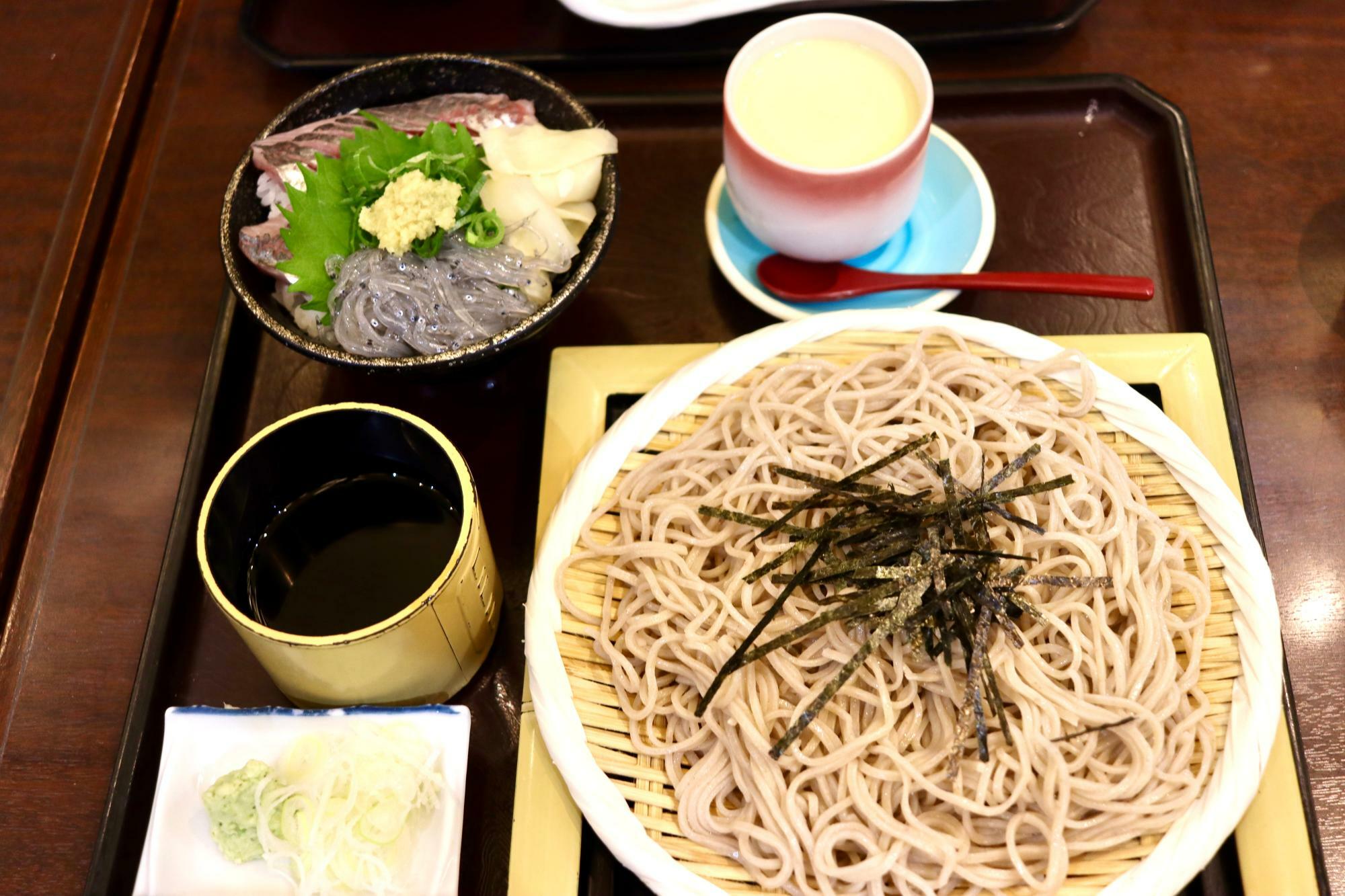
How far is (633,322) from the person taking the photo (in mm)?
2006

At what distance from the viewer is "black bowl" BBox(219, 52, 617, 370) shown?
65.6 inches

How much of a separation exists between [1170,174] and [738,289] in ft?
2.97

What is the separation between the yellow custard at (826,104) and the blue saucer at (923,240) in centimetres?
25

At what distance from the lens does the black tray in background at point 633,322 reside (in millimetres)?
1620

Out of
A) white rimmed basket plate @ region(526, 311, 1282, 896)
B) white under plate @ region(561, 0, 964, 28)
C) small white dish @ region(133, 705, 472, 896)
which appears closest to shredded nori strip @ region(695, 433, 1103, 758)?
white rimmed basket plate @ region(526, 311, 1282, 896)

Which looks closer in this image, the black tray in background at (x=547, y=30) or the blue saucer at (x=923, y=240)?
the blue saucer at (x=923, y=240)

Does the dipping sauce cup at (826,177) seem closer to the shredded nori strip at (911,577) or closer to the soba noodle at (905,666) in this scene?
the soba noodle at (905,666)

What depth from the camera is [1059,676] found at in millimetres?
1421

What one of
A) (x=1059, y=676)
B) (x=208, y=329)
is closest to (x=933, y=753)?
(x=1059, y=676)

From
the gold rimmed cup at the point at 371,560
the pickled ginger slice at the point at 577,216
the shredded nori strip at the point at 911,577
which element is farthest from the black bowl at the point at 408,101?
the shredded nori strip at the point at 911,577

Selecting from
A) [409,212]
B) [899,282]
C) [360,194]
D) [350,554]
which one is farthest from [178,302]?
[899,282]

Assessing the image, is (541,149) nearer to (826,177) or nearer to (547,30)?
(826,177)

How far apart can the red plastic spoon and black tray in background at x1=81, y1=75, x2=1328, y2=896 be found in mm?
101

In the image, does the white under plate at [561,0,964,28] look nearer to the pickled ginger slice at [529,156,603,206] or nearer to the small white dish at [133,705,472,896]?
the pickled ginger slice at [529,156,603,206]
